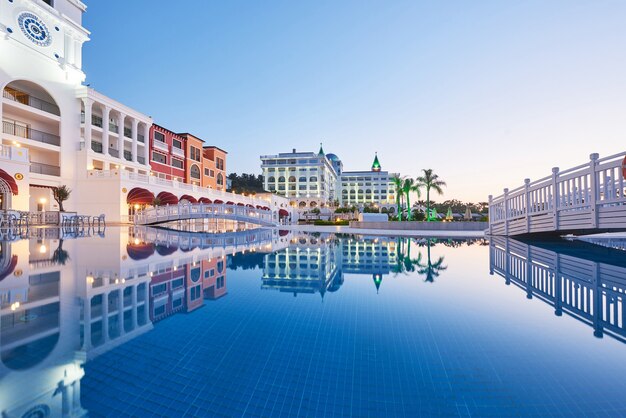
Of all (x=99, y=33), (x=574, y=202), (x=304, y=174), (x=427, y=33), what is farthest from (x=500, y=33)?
(x=99, y=33)

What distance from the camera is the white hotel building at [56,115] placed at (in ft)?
73.2

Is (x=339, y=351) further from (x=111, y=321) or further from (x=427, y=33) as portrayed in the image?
(x=427, y=33)

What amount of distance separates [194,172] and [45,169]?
1895 cm

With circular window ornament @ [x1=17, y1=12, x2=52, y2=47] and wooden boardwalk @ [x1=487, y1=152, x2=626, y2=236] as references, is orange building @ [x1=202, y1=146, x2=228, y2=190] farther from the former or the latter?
wooden boardwalk @ [x1=487, y1=152, x2=626, y2=236]

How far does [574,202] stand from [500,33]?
54.5 ft

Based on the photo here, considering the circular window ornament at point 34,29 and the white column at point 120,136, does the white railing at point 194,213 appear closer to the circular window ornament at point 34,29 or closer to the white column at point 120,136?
the white column at point 120,136

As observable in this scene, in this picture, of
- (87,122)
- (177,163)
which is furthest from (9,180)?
(177,163)

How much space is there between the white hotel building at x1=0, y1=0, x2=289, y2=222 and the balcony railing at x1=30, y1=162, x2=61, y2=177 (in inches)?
2.3

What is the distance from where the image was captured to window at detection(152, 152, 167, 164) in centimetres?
3480

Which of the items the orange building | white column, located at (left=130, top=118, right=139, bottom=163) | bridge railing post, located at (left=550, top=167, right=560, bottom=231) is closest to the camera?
bridge railing post, located at (left=550, top=167, right=560, bottom=231)

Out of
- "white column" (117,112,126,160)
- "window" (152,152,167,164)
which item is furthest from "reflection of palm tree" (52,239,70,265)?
"window" (152,152,167,164)

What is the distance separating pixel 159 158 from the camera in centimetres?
3553

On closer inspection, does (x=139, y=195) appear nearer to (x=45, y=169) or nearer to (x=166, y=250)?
(x=45, y=169)

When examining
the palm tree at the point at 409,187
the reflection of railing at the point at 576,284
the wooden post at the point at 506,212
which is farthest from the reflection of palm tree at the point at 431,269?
the palm tree at the point at 409,187
